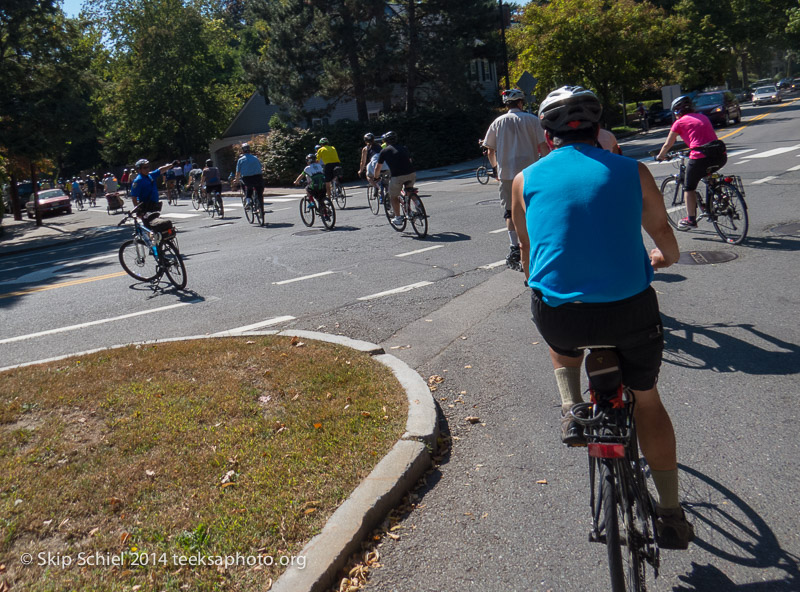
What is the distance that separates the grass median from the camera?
11.5 ft

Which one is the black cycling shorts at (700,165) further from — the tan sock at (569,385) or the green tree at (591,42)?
the green tree at (591,42)

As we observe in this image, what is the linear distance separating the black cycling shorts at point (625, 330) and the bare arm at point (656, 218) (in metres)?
0.30

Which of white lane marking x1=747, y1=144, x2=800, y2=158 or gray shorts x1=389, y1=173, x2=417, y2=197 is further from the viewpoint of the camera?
white lane marking x1=747, y1=144, x2=800, y2=158

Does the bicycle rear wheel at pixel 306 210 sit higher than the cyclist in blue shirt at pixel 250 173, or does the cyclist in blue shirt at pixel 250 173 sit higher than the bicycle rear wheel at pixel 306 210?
the cyclist in blue shirt at pixel 250 173

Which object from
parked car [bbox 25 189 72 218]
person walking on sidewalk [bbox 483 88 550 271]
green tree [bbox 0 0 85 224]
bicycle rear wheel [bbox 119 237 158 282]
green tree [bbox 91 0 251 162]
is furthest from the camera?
green tree [bbox 91 0 251 162]

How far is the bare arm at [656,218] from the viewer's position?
287cm

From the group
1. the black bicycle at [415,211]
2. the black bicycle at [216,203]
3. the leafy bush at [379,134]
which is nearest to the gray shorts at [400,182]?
the black bicycle at [415,211]

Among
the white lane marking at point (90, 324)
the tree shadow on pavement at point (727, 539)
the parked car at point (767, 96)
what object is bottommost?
the tree shadow on pavement at point (727, 539)

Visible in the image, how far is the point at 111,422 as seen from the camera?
521 centimetres

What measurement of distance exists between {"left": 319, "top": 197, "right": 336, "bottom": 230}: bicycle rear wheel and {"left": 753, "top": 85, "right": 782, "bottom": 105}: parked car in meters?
61.1

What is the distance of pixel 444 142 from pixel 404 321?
102ft

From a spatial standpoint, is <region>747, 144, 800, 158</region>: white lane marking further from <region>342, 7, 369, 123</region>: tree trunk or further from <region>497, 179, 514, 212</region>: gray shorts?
<region>342, 7, 369, 123</region>: tree trunk

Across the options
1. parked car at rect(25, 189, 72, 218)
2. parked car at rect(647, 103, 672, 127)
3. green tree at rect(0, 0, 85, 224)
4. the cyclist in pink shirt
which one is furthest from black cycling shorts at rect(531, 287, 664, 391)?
parked car at rect(647, 103, 672, 127)

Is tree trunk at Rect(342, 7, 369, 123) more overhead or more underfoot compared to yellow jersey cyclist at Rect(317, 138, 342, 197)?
more overhead
